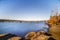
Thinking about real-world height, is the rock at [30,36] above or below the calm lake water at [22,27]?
below

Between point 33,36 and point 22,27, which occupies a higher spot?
point 22,27

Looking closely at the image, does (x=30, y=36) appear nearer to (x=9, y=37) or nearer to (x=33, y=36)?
(x=33, y=36)

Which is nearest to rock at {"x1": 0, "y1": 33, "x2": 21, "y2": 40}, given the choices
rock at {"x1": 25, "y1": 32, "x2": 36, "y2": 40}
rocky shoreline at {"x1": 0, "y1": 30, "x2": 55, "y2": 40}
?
rocky shoreline at {"x1": 0, "y1": 30, "x2": 55, "y2": 40}

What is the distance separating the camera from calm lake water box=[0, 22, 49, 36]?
7.38ft

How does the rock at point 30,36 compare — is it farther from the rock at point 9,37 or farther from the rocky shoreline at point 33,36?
the rock at point 9,37

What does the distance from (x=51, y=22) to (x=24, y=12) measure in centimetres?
56

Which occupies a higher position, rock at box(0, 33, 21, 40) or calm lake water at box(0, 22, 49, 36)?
calm lake water at box(0, 22, 49, 36)

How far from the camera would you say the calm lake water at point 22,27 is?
88.6 inches

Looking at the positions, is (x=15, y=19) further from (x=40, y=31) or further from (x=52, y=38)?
(x=52, y=38)

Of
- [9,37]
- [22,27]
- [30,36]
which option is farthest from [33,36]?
[9,37]

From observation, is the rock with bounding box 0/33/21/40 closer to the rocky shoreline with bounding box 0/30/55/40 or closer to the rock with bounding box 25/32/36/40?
the rocky shoreline with bounding box 0/30/55/40

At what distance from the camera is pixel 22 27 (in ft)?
7.49

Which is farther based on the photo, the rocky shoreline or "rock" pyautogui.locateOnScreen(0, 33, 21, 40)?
"rock" pyautogui.locateOnScreen(0, 33, 21, 40)

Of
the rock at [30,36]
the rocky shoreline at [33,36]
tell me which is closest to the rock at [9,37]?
the rocky shoreline at [33,36]
